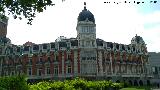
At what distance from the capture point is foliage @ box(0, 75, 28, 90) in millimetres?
16352

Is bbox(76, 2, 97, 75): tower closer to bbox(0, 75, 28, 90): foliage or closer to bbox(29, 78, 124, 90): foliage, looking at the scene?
bbox(29, 78, 124, 90): foliage

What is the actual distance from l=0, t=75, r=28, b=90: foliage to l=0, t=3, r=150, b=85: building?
43.3 metres

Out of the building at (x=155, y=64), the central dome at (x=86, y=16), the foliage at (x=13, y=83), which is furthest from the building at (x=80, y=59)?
the foliage at (x=13, y=83)

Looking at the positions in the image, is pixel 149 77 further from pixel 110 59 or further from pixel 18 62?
pixel 18 62

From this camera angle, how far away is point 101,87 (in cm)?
3791

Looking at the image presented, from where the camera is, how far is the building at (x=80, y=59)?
201 ft

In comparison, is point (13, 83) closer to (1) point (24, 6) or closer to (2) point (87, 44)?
(1) point (24, 6)

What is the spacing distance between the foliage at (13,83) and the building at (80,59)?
43298mm

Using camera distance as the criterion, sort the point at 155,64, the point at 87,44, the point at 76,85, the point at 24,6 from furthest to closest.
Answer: the point at 155,64 < the point at 87,44 < the point at 76,85 < the point at 24,6

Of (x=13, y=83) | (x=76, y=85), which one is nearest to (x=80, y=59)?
(x=76, y=85)

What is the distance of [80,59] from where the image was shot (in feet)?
200

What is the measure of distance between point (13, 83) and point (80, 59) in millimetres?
44460

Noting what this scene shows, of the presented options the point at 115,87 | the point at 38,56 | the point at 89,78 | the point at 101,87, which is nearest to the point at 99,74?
the point at 89,78

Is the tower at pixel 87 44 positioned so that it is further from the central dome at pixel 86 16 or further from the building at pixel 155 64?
the building at pixel 155 64
